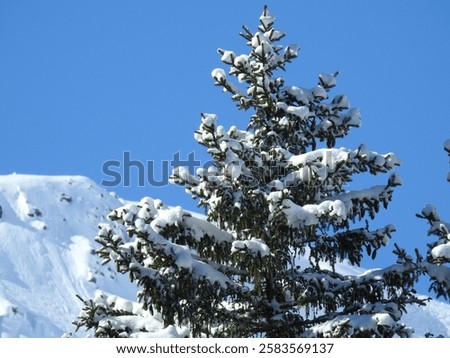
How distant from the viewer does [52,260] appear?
Answer: 353ft

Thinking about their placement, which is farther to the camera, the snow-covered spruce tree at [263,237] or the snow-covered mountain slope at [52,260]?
the snow-covered mountain slope at [52,260]

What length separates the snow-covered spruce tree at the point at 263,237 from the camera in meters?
12.4

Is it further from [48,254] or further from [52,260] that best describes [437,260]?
[48,254]

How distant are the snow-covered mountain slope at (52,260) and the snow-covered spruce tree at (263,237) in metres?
57.2

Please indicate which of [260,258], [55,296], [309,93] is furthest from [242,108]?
[55,296]

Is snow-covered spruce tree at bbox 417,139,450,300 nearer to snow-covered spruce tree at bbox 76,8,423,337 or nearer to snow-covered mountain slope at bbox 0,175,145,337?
snow-covered spruce tree at bbox 76,8,423,337

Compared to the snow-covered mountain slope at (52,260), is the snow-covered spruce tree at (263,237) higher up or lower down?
lower down

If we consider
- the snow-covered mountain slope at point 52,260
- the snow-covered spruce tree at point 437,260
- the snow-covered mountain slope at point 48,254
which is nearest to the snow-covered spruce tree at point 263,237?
the snow-covered spruce tree at point 437,260

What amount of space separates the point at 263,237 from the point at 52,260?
97.6 metres

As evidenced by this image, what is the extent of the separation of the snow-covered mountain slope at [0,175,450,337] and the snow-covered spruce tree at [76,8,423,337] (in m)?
57.2

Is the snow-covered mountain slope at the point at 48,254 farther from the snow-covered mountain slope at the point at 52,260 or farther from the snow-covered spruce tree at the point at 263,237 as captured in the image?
the snow-covered spruce tree at the point at 263,237

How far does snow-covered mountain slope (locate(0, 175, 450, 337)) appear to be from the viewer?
88.2 meters

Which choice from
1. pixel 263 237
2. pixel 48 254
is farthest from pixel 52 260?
pixel 263 237

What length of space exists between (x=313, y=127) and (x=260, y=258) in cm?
366
